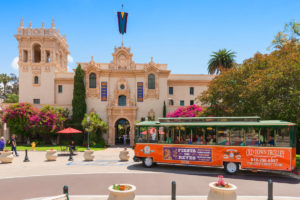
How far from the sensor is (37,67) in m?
34.7

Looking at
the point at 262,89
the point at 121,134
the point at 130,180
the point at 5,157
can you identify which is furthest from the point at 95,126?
the point at 121,134

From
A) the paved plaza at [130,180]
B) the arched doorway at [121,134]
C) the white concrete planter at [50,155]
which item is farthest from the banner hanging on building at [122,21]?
the paved plaza at [130,180]

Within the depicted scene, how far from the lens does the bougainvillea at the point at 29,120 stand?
97.0 ft

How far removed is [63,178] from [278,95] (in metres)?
15.5

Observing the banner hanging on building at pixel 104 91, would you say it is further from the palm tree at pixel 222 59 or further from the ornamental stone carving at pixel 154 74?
the palm tree at pixel 222 59

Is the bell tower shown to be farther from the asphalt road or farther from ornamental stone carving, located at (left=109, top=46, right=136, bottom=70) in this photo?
the asphalt road

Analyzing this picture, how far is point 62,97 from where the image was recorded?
114ft

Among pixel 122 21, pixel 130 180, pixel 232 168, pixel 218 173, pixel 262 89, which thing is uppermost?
pixel 122 21

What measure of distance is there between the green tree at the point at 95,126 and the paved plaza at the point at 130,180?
14.1 m

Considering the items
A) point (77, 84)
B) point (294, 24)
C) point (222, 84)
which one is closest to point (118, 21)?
point (77, 84)

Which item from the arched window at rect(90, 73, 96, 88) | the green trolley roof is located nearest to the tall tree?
the arched window at rect(90, 73, 96, 88)

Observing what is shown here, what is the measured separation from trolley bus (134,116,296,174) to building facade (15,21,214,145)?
1736cm

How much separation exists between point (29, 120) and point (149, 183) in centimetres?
2531

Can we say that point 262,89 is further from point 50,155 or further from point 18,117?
point 18,117
